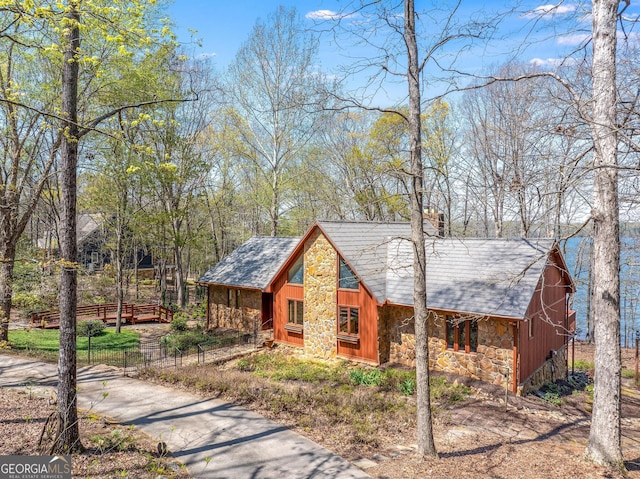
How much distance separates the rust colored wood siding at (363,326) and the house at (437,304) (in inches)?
1.6

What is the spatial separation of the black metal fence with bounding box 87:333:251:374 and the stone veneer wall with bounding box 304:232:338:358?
3.81 meters

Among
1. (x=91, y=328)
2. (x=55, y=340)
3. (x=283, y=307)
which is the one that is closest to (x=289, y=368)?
(x=283, y=307)

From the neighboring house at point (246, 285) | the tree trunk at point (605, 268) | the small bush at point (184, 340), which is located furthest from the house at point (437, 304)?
the tree trunk at point (605, 268)

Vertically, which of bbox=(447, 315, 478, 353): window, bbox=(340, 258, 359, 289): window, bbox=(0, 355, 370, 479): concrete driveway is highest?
bbox=(340, 258, 359, 289): window

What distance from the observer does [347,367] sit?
54.6 ft

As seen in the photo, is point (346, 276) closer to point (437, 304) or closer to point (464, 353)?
point (437, 304)

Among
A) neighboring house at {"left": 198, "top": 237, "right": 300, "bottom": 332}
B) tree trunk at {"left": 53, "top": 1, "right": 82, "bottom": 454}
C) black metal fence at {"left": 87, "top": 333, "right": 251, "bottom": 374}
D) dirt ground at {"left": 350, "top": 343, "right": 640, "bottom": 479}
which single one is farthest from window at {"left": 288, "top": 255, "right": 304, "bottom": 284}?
tree trunk at {"left": 53, "top": 1, "right": 82, "bottom": 454}

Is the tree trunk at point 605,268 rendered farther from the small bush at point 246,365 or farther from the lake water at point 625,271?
the small bush at point 246,365

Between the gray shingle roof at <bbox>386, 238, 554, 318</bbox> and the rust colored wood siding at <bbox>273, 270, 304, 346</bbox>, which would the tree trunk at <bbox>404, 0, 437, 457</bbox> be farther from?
the rust colored wood siding at <bbox>273, 270, 304, 346</bbox>

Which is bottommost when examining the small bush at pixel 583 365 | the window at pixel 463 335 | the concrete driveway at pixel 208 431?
the small bush at pixel 583 365

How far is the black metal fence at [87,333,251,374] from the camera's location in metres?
16.3

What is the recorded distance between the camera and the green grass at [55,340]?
1897cm

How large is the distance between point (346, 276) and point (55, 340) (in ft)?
50.3

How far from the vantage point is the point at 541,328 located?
52.0ft
